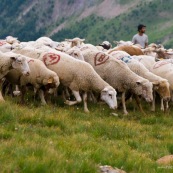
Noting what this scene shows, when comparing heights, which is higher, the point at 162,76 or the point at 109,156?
the point at 162,76

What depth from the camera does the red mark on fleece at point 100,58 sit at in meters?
13.5

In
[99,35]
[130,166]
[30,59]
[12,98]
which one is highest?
[99,35]

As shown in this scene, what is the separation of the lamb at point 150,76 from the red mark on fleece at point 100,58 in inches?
37.0

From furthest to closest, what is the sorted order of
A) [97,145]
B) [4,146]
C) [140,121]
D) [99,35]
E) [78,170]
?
[99,35] → [140,121] → [97,145] → [4,146] → [78,170]

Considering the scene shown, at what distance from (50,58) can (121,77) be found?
2069mm

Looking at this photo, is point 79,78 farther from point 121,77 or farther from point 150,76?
point 150,76

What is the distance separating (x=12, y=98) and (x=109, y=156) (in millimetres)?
5439

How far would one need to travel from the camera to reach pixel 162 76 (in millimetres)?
14344

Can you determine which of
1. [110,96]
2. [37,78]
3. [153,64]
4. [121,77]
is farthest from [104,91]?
[153,64]

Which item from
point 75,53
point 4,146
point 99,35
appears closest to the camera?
point 4,146

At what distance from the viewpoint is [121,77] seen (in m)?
13.1

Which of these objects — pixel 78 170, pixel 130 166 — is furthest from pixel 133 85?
pixel 78 170

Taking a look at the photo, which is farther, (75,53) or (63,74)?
(75,53)

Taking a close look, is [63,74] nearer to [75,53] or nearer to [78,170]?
[75,53]
